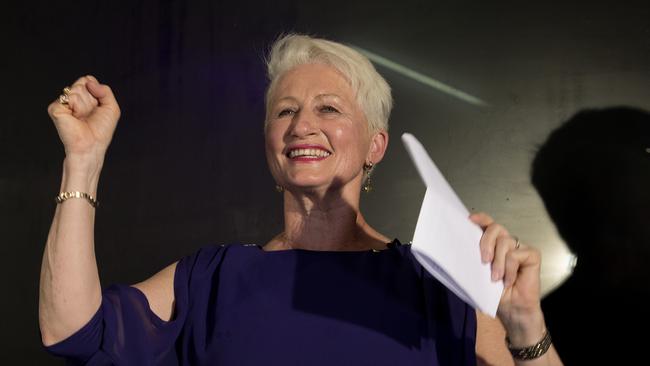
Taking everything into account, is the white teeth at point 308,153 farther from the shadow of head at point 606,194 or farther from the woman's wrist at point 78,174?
the shadow of head at point 606,194

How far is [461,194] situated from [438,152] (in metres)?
0.12

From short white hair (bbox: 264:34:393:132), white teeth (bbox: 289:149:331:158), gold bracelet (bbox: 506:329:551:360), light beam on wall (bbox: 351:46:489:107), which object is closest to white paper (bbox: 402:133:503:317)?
gold bracelet (bbox: 506:329:551:360)

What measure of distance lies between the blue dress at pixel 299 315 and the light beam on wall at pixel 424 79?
21.5 inches

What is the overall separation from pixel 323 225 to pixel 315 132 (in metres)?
0.20

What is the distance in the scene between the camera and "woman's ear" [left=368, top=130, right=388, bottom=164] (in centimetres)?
151

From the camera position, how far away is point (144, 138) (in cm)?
208

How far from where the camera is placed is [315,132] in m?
1.38

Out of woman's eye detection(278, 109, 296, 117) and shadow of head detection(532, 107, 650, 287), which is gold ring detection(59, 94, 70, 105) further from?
shadow of head detection(532, 107, 650, 287)

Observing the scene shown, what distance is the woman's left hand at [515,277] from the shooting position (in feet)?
3.09

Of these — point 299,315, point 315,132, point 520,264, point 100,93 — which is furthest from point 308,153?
point 520,264

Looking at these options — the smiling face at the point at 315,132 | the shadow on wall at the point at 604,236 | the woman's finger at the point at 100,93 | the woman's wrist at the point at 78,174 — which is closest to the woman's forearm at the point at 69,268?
the woman's wrist at the point at 78,174

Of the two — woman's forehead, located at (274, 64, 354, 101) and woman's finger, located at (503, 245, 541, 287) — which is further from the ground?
woman's forehead, located at (274, 64, 354, 101)

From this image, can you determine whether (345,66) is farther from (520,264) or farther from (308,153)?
(520,264)

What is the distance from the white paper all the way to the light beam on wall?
0.89 m
